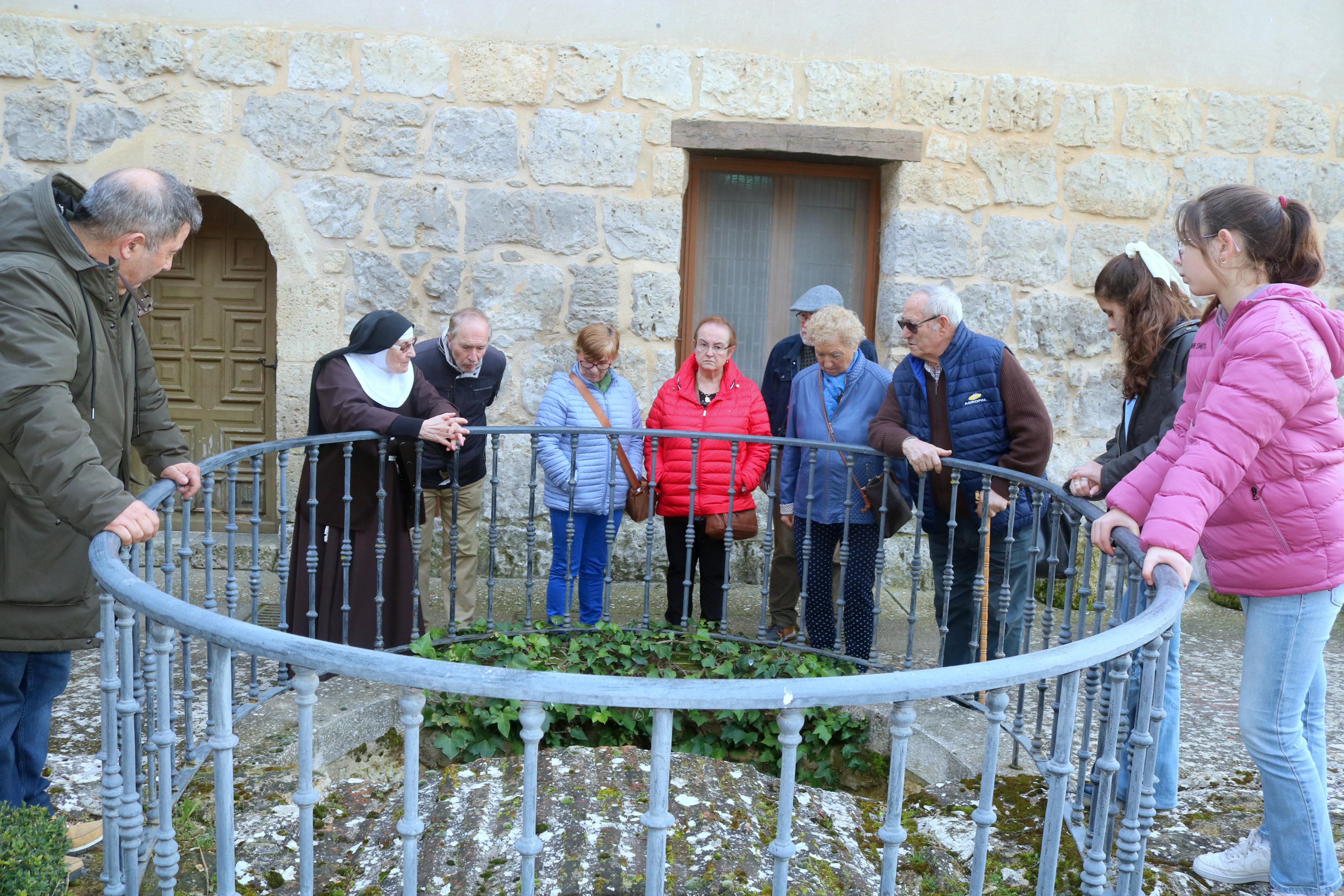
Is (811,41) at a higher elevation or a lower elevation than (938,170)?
higher

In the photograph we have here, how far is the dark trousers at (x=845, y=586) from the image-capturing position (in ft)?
14.3

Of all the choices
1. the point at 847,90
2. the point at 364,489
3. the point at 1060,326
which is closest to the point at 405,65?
the point at 847,90

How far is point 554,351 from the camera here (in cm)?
590

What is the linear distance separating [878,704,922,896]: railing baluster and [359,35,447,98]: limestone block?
4879 mm

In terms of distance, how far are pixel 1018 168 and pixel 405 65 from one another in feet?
11.1

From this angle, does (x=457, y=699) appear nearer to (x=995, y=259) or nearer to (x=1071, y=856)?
(x=1071, y=856)

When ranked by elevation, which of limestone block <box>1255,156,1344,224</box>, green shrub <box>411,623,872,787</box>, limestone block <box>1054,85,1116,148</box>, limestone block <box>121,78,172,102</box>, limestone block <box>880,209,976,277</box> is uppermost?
limestone block <box>1054,85,1116,148</box>

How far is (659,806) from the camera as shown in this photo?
1.69 m

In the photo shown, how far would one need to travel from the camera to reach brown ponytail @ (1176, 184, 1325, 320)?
2.37 meters

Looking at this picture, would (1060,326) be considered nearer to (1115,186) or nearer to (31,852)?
(1115,186)

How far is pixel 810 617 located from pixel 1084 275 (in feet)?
9.29

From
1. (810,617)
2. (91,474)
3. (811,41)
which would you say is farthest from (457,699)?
(811,41)

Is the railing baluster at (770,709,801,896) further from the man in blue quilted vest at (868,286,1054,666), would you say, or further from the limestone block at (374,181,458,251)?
the limestone block at (374,181,458,251)

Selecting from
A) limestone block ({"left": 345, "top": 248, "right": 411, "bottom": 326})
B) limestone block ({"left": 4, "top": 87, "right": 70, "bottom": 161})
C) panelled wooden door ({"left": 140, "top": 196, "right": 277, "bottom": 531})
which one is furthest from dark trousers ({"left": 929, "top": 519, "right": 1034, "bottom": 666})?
limestone block ({"left": 4, "top": 87, "right": 70, "bottom": 161})
